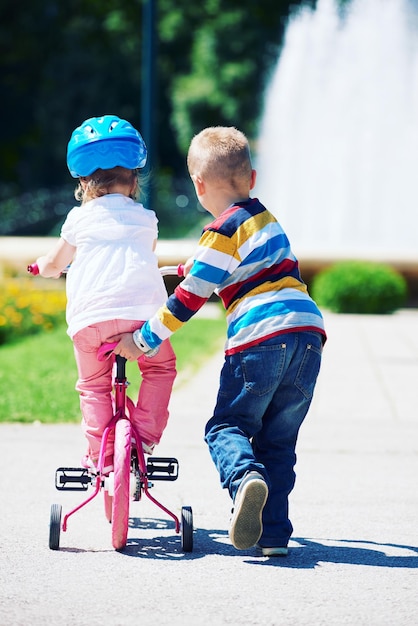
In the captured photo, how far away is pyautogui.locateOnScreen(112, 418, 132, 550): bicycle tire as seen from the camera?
3998 millimetres

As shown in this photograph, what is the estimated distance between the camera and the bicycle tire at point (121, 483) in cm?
400

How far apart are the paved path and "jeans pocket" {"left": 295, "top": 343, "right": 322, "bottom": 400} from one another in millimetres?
641

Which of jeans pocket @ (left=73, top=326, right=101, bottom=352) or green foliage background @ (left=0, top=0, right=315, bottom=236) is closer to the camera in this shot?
jeans pocket @ (left=73, top=326, right=101, bottom=352)

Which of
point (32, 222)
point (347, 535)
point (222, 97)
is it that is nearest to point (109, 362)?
point (347, 535)

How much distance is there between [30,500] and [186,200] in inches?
1503

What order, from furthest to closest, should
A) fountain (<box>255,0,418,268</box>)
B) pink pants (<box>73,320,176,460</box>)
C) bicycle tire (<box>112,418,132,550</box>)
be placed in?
fountain (<box>255,0,418,268</box>)
pink pants (<box>73,320,176,460</box>)
bicycle tire (<box>112,418,132,550</box>)

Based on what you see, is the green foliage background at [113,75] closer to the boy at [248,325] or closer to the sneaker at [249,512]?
the boy at [248,325]

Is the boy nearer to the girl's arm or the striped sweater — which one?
the striped sweater

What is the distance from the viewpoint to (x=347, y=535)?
452 cm

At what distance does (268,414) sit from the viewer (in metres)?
4.20

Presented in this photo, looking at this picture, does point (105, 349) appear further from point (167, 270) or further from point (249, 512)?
point (249, 512)

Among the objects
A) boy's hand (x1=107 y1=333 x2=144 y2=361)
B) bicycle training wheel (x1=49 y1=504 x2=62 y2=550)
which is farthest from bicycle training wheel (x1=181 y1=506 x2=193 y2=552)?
boy's hand (x1=107 y1=333 x2=144 y2=361)

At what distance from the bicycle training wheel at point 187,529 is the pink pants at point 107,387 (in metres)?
0.33

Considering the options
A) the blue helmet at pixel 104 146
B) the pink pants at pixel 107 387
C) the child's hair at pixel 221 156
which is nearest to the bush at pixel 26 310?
the pink pants at pixel 107 387
